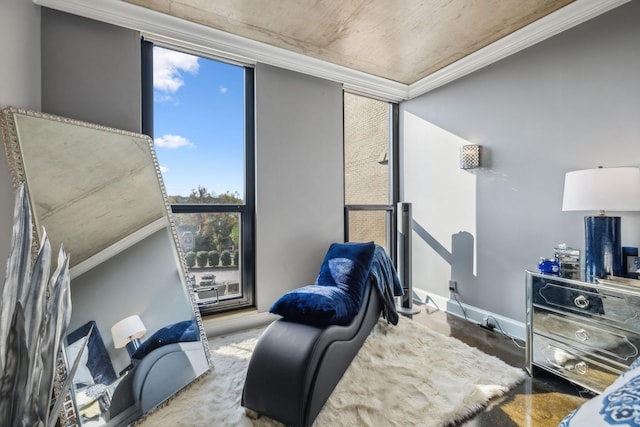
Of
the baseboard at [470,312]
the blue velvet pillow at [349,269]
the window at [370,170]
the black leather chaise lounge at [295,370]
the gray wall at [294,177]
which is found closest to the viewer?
the black leather chaise lounge at [295,370]

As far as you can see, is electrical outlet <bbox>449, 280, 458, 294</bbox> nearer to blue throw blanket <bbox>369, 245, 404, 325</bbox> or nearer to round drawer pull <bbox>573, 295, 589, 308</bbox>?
blue throw blanket <bbox>369, 245, 404, 325</bbox>

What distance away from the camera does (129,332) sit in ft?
5.74

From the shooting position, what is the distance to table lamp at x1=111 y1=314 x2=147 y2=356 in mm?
1697

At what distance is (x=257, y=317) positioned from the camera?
115 inches

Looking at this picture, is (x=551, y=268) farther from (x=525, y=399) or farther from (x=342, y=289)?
(x=342, y=289)

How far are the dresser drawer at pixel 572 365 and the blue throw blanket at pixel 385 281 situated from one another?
1.04 meters

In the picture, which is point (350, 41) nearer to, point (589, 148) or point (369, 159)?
point (369, 159)

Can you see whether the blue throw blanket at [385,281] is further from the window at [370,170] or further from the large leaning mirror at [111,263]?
the large leaning mirror at [111,263]

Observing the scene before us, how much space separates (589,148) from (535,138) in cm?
40

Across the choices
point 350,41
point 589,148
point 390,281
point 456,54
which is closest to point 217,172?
point 350,41

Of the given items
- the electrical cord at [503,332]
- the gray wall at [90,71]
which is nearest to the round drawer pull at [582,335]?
the electrical cord at [503,332]

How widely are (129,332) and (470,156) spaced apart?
3192 millimetres

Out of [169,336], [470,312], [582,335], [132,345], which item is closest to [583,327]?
[582,335]

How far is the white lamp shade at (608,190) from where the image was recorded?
177 cm
